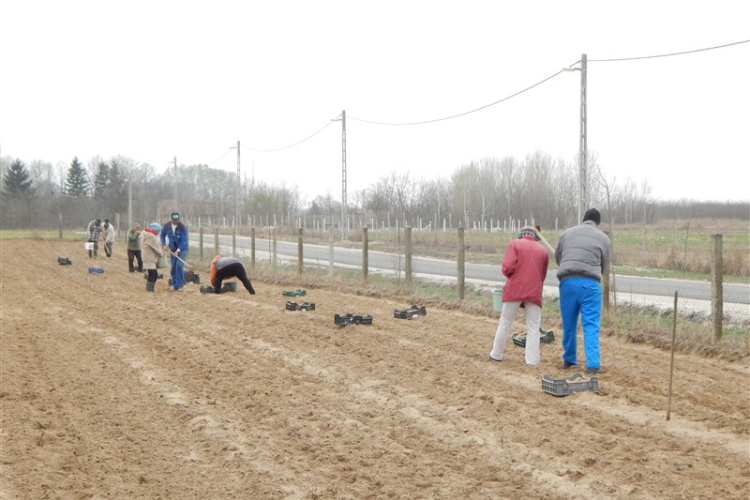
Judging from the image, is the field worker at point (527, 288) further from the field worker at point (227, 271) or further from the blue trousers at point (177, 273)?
the blue trousers at point (177, 273)

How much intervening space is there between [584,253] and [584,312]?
0.69 meters

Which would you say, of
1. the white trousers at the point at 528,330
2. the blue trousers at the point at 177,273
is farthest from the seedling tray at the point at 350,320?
the blue trousers at the point at 177,273

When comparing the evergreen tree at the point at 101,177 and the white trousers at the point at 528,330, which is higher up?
the evergreen tree at the point at 101,177

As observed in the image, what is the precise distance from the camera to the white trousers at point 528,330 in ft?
29.3

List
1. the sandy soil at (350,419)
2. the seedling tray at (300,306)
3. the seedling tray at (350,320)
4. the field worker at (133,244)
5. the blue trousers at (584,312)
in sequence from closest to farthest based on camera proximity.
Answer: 1. the sandy soil at (350,419)
2. the blue trousers at (584,312)
3. the seedling tray at (350,320)
4. the seedling tray at (300,306)
5. the field worker at (133,244)

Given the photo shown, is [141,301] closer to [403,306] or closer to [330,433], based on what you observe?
[403,306]

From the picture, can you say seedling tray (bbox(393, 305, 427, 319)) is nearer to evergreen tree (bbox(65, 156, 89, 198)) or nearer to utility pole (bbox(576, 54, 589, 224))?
utility pole (bbox(576, 54, 589, 224))

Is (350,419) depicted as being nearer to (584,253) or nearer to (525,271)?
(525,271)

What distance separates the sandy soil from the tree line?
108 ft

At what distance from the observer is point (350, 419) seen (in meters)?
6.81

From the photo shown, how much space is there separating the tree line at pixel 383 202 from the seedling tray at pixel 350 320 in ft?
100

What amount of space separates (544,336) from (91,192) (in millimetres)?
100781

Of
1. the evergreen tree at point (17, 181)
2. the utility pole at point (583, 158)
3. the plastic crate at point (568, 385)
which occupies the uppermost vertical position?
the evergreen tree at point (17, 181)

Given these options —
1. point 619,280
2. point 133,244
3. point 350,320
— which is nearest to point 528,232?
point 350,320
